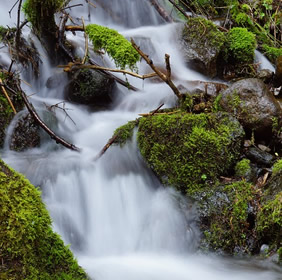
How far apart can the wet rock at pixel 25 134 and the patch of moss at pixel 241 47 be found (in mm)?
4535

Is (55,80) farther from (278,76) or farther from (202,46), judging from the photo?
(278,76)

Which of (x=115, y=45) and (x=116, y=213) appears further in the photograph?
(x=115, y=45)

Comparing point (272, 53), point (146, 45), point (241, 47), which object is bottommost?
point (272, 53)

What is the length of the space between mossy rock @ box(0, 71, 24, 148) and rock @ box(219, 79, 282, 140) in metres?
2.92

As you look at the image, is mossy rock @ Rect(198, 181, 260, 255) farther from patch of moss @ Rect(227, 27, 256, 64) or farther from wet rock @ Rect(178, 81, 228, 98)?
patch of moss @ Rect(227, 27, 256, 64)

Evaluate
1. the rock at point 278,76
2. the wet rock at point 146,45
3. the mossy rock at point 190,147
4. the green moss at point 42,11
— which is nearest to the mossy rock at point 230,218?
the mossy rock at point 190,147

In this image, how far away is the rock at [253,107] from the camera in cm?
486

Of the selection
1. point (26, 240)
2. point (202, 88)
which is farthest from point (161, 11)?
point (26, 240)

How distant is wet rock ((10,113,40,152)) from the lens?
4816 millimetres

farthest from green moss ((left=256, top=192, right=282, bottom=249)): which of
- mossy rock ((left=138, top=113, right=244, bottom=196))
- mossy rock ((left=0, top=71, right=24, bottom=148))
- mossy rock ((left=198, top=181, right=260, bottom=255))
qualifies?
mossy rock ((left=0, top=71, right=24, bottom=148))

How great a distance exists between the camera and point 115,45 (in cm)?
527

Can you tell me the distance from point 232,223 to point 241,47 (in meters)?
4.90

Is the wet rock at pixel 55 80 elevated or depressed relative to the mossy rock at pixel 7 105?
elevated

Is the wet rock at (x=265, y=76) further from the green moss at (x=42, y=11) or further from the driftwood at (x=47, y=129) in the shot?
the driftwood at (x=47, y=129)
